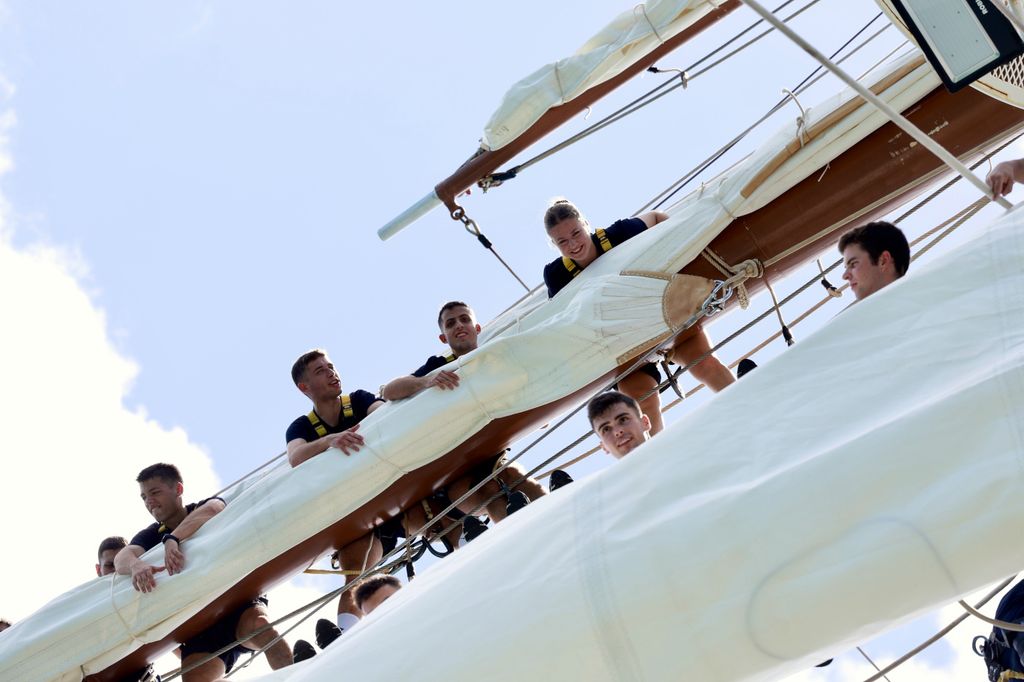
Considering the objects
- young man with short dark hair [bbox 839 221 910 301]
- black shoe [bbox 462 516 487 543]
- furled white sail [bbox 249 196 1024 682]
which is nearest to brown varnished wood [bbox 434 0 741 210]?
black shoe [bbox 462 516 487 543]

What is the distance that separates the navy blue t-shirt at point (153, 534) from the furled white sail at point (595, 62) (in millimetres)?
2305

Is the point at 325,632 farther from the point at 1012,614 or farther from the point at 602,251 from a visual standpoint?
the point at 1012,614

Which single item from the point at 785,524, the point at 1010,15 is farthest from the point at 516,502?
the point at 1010,15

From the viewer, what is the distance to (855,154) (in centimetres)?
473

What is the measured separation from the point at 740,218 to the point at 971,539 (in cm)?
288

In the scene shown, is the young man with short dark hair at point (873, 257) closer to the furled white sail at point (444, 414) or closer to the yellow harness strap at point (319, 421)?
the furled white sail at point (444, 414)

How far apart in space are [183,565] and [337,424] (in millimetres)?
819

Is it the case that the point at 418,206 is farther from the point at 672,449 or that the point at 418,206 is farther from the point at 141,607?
the point at 672,449

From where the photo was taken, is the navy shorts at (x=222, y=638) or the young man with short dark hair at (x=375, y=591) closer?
the young man with short dark hair at (x=375, y=591)

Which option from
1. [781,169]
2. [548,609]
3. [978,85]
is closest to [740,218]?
[781,169]

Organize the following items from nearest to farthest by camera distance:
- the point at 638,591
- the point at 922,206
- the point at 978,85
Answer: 1. the point at 638,591
2. the point at 978,85
3. the point at 922,206

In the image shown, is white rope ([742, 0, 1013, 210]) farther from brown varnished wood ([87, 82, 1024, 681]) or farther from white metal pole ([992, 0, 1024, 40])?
brown varnished wood ([87, 82, 1024, 681])

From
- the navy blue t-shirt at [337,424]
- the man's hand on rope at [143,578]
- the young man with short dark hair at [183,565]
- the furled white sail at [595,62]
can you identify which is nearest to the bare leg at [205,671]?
the young man with short dark hair at [183,565]

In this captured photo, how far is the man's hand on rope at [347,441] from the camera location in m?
4.98
